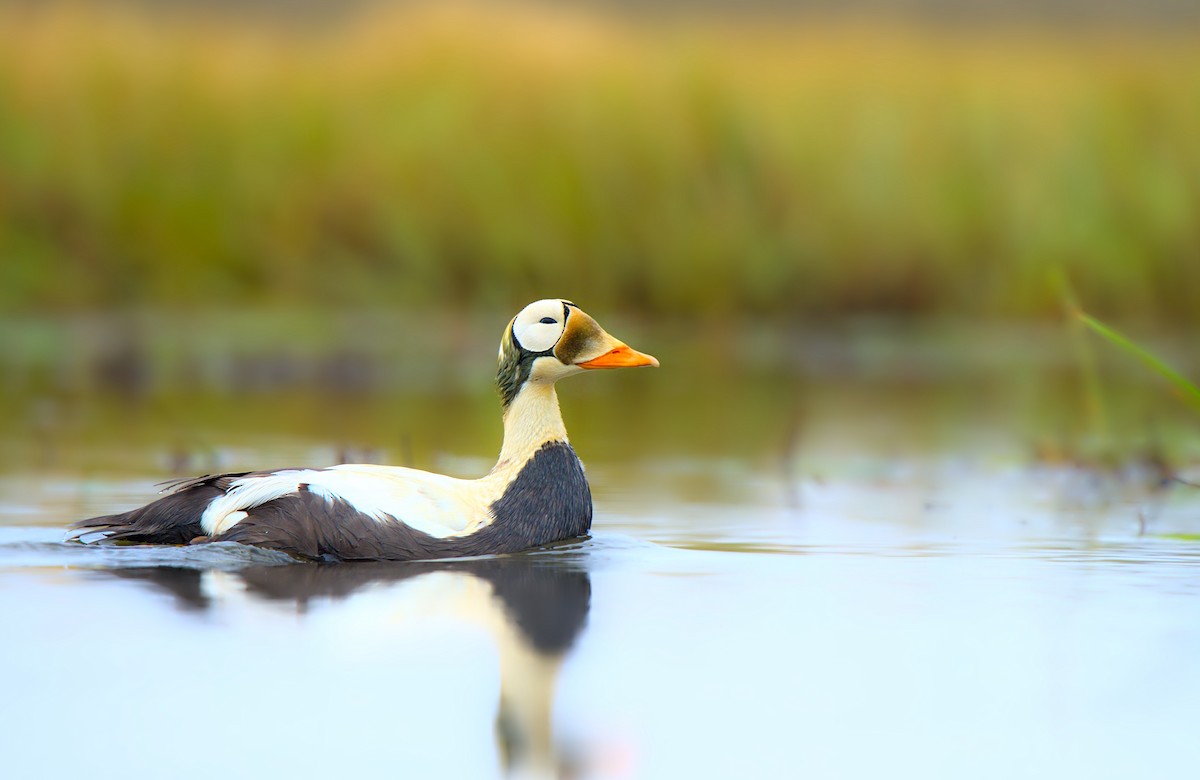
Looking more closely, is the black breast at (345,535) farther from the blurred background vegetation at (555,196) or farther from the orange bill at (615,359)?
the blurred background vegetation at (555,196)

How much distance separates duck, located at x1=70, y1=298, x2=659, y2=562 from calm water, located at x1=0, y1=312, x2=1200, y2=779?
149mm

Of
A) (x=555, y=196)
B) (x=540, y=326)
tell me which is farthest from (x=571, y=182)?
(x=540, y=326)

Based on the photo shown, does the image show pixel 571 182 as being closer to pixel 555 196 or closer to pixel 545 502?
pixel 555 196

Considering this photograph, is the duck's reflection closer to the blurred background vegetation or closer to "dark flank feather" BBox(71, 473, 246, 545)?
"dark flank feather" BBox(71, 473, 246, 545)

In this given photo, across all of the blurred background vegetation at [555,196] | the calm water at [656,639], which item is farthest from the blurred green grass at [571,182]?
the calm water at [656,639]

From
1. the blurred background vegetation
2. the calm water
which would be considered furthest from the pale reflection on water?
the blurred background vegetation

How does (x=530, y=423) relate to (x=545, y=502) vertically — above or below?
above

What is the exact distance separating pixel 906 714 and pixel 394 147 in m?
14.0

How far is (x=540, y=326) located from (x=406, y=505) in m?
1.09

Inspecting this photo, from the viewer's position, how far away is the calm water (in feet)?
14.3

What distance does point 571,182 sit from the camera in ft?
58.3

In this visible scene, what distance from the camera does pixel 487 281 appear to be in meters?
17.8

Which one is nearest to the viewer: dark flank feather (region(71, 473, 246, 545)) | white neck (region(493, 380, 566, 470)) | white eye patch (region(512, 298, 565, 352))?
dark flank feather (region(71, 473, 246, 545))

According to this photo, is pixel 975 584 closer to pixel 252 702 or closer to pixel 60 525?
pixel 252 702
